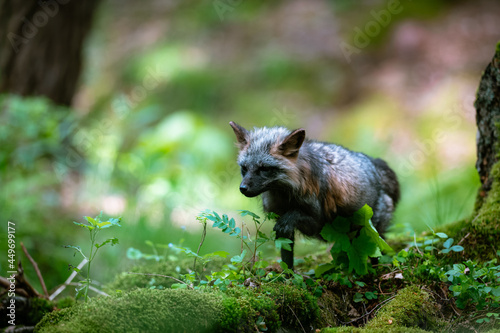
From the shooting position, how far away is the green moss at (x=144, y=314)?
2.70 metres

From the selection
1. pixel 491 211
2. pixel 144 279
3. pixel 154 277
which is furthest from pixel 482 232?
pixel 144 279

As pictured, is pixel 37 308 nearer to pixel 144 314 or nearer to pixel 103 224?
pixel 103 224

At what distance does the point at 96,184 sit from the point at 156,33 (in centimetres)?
968

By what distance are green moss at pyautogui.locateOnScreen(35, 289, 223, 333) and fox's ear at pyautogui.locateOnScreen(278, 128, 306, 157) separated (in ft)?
4.83

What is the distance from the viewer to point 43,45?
29.0 ft

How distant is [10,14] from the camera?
26.5 ft

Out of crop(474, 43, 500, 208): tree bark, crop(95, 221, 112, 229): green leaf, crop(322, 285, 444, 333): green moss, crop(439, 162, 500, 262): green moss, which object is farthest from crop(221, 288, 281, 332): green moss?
crop(474, 43, 500, 208): tree bark

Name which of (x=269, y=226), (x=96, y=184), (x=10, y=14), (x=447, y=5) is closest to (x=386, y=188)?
(x=269, y=226)

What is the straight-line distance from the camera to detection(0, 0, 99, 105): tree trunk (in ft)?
26.9

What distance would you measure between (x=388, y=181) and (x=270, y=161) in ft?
5.55

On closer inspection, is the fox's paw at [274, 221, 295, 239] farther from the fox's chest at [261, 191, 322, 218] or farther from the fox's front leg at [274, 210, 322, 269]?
the fox's chest at [261, 191, 322, 218]

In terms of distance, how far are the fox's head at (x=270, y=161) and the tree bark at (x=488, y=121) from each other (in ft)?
6.78

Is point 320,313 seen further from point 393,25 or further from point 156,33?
point 156,33

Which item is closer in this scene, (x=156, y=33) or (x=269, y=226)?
(x=269, y=226)
